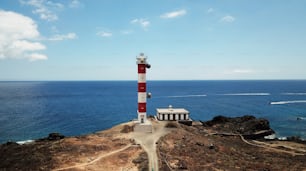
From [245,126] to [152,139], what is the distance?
24038 mm

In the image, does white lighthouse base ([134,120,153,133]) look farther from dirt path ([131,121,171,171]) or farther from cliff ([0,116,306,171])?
cliff ([0,116,306,171])

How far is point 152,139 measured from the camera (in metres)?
31.5

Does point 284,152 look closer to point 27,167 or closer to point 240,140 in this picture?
point 240,140

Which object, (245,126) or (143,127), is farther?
(245,126)

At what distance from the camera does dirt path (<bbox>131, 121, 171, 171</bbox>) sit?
23.9 metres

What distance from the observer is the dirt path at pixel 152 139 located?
23.9 metres

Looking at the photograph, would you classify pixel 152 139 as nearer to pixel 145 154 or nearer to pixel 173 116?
pixel 145 154

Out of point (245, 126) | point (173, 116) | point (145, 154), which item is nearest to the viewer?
point (145, 154)

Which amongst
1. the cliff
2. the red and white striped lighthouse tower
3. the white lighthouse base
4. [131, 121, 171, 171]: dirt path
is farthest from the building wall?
the red and white striped lighthouse tower

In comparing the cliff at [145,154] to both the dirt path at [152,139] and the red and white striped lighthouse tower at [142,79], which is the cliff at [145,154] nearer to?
the dirt path at [152,139]

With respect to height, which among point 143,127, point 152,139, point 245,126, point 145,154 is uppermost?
point 143,127

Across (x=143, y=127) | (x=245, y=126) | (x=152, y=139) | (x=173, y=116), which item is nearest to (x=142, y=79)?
(x=143, y=127)

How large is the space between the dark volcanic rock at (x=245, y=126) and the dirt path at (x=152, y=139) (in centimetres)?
1366

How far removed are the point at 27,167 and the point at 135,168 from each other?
10.0 m
